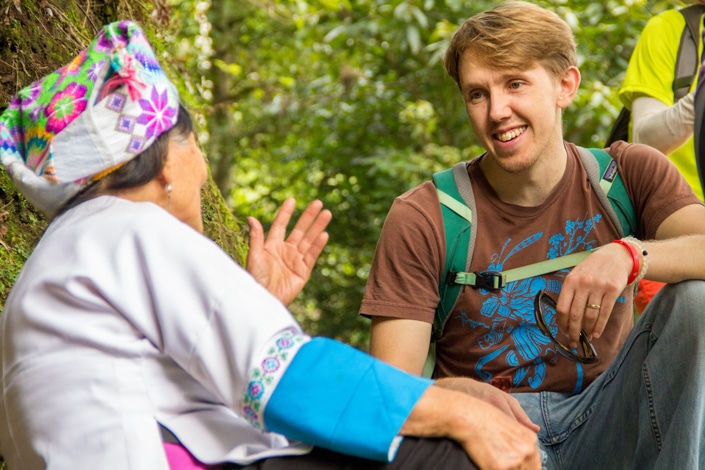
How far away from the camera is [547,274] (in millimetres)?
2785

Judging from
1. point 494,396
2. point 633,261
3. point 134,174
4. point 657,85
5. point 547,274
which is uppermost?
point 134,174

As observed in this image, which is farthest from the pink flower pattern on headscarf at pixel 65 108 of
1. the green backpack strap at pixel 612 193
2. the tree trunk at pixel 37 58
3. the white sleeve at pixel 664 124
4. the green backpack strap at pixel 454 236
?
the white sleeve at pixel 664 124

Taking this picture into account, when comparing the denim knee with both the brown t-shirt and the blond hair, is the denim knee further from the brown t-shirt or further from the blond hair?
the blond hair

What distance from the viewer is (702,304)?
2295 millimetres

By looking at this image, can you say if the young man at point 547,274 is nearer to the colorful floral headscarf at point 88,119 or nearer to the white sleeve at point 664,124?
the white sleeve at point 664,124

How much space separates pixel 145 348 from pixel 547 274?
5.10ft

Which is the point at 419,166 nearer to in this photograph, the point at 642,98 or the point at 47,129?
the point at 642,98

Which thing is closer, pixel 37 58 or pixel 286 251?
pixel 286 251

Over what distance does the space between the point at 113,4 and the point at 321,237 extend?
203 centimetres

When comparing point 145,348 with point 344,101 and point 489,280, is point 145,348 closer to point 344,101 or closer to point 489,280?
point 489,280

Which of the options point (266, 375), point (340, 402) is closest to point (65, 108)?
point (266, 375)

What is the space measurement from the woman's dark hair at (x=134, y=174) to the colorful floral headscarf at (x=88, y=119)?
2cm

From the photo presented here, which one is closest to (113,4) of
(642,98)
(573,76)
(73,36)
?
(73,36)

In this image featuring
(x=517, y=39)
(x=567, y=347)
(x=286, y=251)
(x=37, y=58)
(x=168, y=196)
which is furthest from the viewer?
(x=37, y=58)
